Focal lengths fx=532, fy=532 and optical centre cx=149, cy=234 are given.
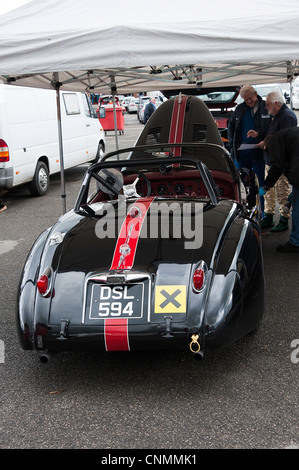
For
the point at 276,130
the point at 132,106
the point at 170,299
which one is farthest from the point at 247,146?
the point at 132,106

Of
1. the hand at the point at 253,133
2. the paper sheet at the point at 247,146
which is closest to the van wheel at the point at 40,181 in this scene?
the paper sheet at the point at 247,146

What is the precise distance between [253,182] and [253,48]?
7.26ft

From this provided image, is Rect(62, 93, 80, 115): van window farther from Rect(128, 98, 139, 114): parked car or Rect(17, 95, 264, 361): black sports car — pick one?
Rect(128, 98, 139, 114): parked car

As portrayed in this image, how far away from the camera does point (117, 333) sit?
3.29 metres

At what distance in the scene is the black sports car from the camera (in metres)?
3.31

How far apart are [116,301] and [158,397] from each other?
0.66 meters

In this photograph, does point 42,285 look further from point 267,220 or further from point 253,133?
point 253,133

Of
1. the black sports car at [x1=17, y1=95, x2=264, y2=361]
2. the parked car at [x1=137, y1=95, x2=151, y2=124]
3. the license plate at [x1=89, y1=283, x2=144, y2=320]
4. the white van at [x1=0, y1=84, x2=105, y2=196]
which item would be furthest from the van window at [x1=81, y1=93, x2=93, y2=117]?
the parked car at [x1=137, y1=95, x2=151, y2=124]

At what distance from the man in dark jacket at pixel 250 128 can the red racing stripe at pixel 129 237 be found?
12.2 ft

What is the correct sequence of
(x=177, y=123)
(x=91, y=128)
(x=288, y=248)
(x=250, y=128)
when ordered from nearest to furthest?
1. (x=288, y=248)
2. (x=177, y=123)
3. (x=250, y=128)
4. (x=91, y=128)

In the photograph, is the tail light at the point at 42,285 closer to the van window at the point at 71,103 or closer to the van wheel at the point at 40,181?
the van wheel at the point at 40,181

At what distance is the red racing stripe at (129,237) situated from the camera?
362 cm

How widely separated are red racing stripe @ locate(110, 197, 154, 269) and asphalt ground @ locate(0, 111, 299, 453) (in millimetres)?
750
